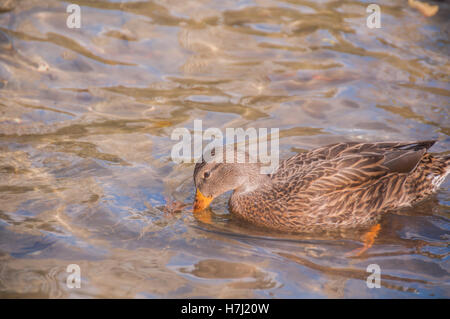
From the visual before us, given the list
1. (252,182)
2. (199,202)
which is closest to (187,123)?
(252,182)

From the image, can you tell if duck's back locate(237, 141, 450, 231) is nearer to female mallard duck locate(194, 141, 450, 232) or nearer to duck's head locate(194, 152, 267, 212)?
female mallard duck locate(194, 141, 450, 232)

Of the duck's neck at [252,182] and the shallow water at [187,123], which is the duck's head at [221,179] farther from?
the shallow water at [187,123]

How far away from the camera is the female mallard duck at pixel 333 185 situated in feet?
17.2

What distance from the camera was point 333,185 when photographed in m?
5.24

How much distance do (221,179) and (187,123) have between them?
5.62ft

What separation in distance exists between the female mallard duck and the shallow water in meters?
0.19

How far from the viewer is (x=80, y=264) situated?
4457mm

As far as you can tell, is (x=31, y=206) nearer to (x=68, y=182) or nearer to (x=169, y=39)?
(x=68, y=182)

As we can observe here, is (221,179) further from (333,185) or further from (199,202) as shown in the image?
(333,185)
